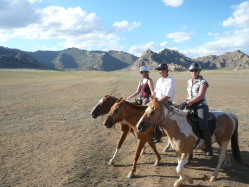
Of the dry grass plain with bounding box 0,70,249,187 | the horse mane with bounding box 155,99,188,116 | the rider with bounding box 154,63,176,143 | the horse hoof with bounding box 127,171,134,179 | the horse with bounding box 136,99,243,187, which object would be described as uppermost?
the rider with bounding box 154,63,176,143

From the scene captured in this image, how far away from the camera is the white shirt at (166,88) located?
6707 millimetres

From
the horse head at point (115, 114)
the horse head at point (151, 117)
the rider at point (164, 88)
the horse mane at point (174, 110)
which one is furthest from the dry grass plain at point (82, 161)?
the horse mane at point (174, 110)

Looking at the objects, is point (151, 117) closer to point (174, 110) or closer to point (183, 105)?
point (174, 110)

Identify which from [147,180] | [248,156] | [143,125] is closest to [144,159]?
[147,180]

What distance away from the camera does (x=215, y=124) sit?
5996 millimetres

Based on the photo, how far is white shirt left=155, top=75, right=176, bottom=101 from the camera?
6.71 metres

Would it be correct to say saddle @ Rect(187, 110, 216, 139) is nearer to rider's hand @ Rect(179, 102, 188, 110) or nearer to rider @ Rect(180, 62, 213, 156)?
A: rider @ Rect(180, 62, 213, 156)

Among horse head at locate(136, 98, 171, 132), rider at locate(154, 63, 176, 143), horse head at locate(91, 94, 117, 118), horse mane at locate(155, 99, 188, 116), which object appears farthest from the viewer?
horse head at locate(91, 94, 117, 118)

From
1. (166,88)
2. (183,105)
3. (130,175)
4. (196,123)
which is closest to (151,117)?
(183,105)

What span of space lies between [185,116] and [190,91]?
845 millimetres

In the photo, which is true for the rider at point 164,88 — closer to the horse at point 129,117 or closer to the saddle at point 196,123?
the horse at point 129,117

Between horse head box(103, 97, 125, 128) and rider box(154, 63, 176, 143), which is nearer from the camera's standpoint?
horse head box(103, 97, 125, 128)

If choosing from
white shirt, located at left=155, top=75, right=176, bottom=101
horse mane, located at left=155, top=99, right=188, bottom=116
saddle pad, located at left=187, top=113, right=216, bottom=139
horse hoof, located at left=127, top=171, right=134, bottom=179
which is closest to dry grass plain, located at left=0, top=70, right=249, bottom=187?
horse hoof, located at left=127, top=171, right=134, bottom=179

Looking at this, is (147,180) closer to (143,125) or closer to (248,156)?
(143,125)
